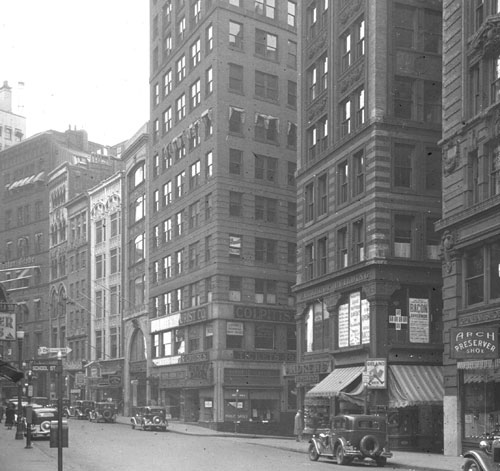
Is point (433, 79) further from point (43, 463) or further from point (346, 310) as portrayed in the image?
point (43, 463)

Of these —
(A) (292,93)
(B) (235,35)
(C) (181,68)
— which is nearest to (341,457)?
(B) (235,35)

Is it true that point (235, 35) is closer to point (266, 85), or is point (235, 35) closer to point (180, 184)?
point (266, 85)

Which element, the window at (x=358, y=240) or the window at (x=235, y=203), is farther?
Result: the window at (x=235, y=203)

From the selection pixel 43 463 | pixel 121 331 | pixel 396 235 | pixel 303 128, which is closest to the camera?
pixel 43 463

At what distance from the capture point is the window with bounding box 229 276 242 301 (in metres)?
65.1

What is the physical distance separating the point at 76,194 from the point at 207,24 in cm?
Answer: 3950

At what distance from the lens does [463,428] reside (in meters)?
36.4

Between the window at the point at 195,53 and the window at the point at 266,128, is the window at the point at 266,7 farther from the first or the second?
the window at the point at 266,128

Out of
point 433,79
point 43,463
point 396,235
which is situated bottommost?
point 43,463

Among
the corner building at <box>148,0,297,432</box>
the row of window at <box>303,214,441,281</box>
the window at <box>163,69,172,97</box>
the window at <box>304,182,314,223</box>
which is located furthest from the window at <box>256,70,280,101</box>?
the row of window at <box>303,214,441,281</box>

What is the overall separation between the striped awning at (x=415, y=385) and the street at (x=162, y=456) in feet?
16.7

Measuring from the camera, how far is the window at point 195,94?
69312 millimetres

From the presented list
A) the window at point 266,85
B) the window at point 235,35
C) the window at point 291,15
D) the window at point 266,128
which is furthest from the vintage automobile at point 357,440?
the window at point 291,15

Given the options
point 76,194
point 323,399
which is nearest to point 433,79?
point 323,399
